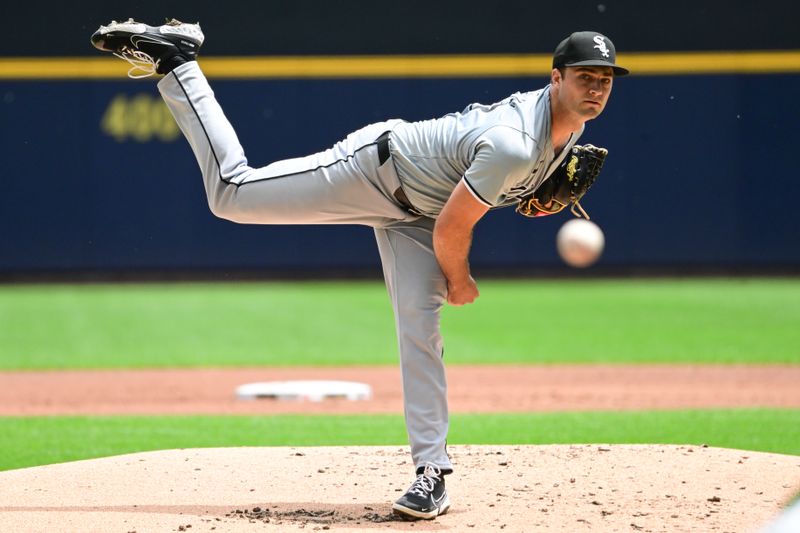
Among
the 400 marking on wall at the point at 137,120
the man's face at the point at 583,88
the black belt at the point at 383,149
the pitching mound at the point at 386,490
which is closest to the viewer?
the man's face at the point at 583,88

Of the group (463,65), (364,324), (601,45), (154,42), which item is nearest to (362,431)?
(154,42)

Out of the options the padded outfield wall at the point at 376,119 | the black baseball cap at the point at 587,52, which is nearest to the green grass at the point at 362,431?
the black baseball cap at the point at 587,52

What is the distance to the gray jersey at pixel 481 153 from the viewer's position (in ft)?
12.5

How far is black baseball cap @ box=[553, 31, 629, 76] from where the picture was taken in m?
3.87

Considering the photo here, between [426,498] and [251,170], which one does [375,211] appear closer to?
[251,170]

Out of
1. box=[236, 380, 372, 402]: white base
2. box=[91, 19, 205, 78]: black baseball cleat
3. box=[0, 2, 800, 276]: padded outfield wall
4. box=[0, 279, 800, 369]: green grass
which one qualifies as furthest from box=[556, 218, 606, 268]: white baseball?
box=[0, 2, 800, 276]: padded outfield wall

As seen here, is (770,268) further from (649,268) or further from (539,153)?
(539,153)

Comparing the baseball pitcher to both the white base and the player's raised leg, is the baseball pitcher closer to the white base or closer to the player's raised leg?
the player's raised leg

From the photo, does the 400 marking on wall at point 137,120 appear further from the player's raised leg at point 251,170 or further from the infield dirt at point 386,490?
the player's raised leg at point 251,170

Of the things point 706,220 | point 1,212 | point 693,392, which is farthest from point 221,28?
point 693,392

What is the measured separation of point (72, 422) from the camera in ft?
23.9

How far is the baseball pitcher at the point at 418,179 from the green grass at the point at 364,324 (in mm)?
5971

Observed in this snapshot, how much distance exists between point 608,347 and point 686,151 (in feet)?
25.1

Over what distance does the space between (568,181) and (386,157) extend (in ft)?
2.18
